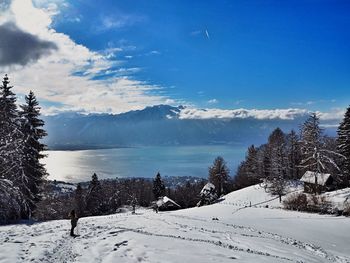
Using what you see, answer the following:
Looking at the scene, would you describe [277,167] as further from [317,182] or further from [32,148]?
[32,148]

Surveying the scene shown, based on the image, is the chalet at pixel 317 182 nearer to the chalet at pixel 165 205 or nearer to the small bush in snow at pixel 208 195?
the small bush in snow at pixel 208 195

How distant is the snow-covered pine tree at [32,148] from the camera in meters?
36.6

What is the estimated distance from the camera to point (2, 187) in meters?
27.9

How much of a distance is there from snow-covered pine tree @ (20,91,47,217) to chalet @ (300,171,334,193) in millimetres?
48069

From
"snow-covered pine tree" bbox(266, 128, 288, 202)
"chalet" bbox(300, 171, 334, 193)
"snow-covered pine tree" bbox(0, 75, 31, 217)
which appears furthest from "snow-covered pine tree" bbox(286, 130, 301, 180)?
"snow-covered pine tree" bbox(0, 75, 31, 217)

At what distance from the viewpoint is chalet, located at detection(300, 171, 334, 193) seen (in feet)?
202

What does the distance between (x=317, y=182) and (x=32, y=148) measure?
5061 centimetres

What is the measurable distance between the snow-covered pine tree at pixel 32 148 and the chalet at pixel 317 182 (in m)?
48.1

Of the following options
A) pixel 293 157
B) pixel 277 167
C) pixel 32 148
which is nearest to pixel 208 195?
pixel 277 167

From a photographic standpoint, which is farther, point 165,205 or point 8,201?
point 165,205

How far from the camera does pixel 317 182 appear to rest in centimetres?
6234

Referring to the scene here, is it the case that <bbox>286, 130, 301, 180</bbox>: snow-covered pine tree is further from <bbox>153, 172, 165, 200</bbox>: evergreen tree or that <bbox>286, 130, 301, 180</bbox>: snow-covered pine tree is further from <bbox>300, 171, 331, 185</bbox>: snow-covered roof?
<bbox>153, 172, 165, 200</bbox>: evergreen tree

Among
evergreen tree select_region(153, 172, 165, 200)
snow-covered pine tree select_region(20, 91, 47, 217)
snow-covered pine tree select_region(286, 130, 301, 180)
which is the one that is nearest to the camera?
snow-covered pine tree select_region(20, 91, 47, 217)

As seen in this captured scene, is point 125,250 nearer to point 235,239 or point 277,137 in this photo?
point 235,239
